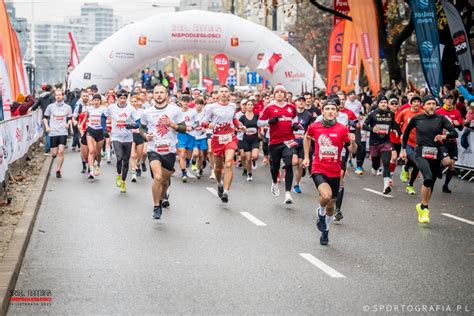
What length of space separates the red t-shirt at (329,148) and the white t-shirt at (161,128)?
8.95 feet

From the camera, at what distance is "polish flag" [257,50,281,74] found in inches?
1516

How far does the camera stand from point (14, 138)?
1719cm

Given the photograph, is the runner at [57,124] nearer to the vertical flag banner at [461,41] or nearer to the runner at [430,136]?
the vertical flag banner at [461,41]

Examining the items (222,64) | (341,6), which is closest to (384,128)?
(341,6)

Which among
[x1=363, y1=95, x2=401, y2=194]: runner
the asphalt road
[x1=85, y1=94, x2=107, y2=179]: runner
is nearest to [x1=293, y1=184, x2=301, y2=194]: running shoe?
the asphalt road

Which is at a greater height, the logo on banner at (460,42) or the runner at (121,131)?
the logo on banner at (460,42)

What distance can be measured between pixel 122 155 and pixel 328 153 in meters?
7.01

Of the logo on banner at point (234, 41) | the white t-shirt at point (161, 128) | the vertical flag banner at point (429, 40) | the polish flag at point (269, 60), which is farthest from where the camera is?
the polish flag at point (269, 60)

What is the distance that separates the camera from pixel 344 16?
29922 mm

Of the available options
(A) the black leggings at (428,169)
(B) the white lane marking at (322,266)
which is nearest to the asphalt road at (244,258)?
(B) the white lane marking at (322,266)

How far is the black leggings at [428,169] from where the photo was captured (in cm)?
1346

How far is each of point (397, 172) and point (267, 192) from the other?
621 centimetres

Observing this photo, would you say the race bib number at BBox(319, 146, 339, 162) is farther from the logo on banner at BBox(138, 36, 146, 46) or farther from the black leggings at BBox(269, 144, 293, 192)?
the logo on banner at BBox(138, 36, 146, 46)

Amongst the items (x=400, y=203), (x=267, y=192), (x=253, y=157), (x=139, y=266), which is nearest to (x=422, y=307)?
(x=139, y=266)
